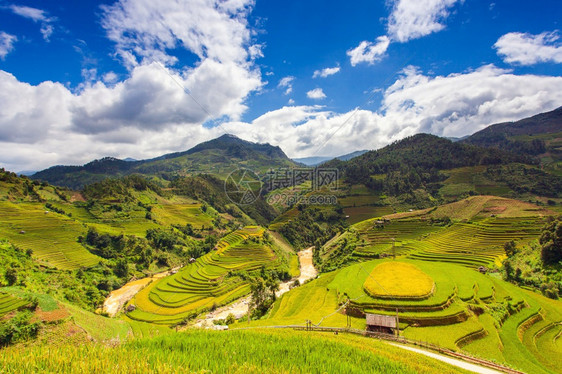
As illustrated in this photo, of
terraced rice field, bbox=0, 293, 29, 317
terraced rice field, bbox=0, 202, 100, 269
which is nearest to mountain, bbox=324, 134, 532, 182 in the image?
terraced rice field, bbox=0, 202, 100, 269

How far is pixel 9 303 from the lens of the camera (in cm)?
2183

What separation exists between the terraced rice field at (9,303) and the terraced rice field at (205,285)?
19.8 m

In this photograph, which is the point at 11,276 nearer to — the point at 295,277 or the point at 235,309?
the point at 235,309

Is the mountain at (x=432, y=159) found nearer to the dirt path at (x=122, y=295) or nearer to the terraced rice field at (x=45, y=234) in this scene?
the dirt path at (x=122, y=295)

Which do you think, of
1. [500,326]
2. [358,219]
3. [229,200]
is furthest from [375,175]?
[500,326]

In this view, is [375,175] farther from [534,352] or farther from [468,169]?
[534,352]

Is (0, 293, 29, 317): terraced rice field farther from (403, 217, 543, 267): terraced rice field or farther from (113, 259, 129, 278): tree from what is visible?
(403, 217, 543, 267): terraced rice field

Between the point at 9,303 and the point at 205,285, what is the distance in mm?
31958

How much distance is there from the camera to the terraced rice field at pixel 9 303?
824 inches

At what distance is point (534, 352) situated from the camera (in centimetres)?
2000

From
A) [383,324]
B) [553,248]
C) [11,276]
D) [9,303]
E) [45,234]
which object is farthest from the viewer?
[45,234]

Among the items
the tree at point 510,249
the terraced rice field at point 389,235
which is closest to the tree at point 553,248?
the tree at point 510,249

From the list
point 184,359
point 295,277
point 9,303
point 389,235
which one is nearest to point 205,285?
point 295,277

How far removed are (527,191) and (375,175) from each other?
6507 cm
